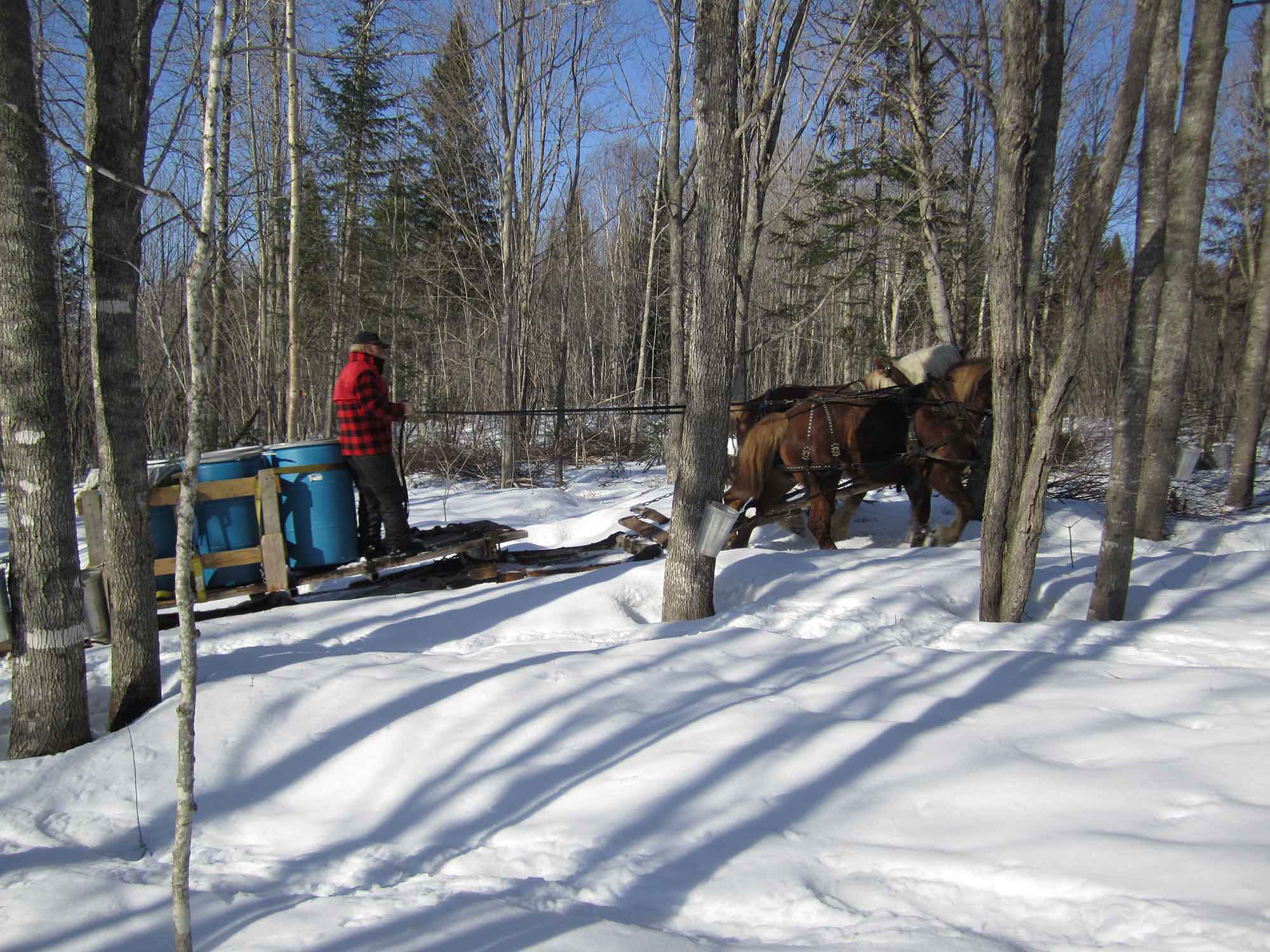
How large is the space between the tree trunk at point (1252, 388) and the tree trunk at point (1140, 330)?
607 centimetres

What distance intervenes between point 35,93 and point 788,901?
181 inches

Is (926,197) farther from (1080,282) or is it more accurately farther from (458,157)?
(458,157)

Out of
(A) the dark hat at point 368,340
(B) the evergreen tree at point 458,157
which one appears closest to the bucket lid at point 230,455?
(A) the dark hat at point 368,340

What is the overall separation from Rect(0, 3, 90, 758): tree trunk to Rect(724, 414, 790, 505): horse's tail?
557cm

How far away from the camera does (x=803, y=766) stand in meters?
3.17

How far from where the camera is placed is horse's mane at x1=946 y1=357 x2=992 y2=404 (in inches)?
300

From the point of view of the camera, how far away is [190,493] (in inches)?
84.4

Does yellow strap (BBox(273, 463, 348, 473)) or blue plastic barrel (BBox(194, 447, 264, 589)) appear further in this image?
yellow strap (BBox(273, 463, 348, 473))

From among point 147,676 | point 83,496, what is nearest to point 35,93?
point 83,496

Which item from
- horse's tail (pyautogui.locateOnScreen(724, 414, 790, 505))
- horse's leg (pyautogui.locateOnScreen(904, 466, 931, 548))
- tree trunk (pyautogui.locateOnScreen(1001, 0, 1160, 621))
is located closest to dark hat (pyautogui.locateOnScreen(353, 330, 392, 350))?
horse's tail (pyautogui.locateOnScreen(724, 414, 790, 505))

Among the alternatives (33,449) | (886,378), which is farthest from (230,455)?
(886,378)

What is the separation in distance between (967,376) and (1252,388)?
17.8ft

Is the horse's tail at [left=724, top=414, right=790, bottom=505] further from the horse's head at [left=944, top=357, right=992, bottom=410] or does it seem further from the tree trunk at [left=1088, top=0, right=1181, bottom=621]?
the tree trunk at [left=1088, top=0, right=1181, bottom=621]

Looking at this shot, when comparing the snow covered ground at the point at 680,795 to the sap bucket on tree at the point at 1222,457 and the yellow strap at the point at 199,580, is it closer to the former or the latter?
the yellow strap at the point at 199,580
